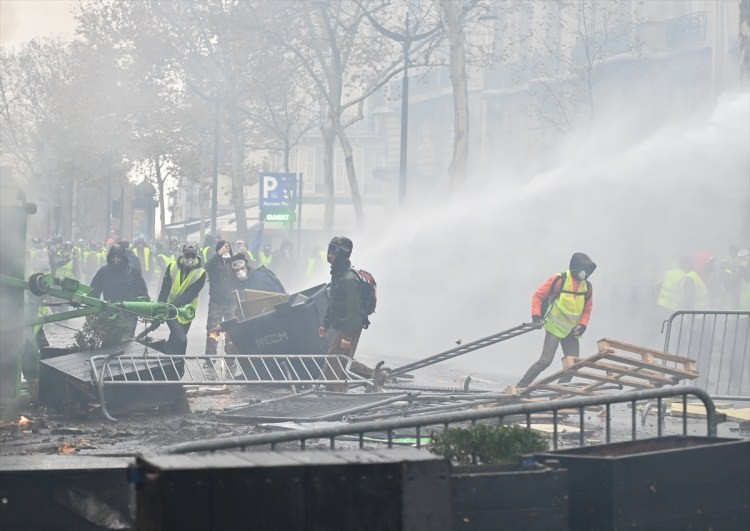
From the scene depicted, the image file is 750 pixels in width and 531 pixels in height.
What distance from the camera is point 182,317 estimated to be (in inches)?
484

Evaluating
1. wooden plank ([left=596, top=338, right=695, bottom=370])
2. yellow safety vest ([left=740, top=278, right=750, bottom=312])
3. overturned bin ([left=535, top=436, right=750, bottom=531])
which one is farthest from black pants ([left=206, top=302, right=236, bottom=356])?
overturned bin ([left=535, top=436, right=750, bottom=531])

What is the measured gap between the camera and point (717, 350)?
18719mm

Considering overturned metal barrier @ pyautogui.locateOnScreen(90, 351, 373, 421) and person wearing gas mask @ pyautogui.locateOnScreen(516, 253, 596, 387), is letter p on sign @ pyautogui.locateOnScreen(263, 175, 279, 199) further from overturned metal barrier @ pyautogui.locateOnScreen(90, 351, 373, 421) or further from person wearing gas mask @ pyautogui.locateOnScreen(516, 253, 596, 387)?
person wearing gas mask @ pyautogui.locateOnScreen(516, 253, 596, 387)

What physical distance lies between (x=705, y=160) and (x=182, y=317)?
15.4 metres

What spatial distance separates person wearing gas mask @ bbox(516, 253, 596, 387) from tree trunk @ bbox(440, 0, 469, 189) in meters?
15.7

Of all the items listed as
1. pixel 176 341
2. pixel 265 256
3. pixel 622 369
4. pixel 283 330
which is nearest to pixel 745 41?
pixel 283 330

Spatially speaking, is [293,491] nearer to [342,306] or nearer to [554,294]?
[342,306]

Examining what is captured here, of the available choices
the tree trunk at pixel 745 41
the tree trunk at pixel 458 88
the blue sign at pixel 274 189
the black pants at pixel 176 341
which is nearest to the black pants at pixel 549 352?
the black pants at pixel 176 341

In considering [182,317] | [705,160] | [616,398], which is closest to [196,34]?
[705,160]

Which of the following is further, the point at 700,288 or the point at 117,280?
the point at 700,288

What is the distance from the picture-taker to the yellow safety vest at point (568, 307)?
13.1 metres

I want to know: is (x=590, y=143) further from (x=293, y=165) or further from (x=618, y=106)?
(x=293, y=165)

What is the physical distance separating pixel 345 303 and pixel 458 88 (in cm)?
1771

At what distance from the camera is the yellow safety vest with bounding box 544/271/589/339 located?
1310 centimetres
